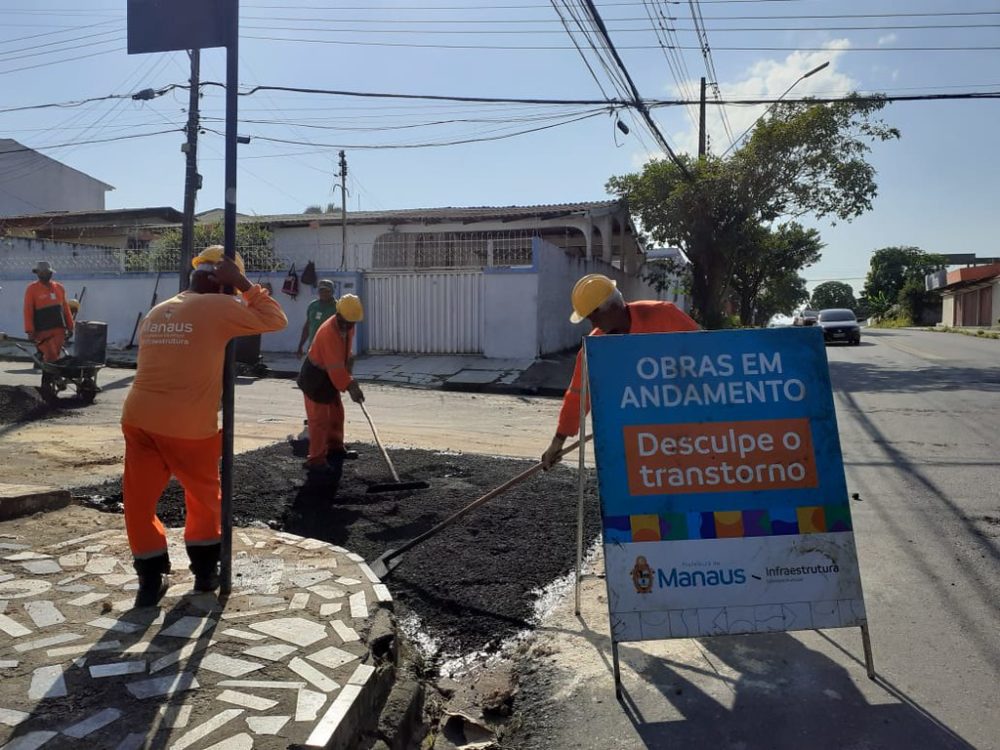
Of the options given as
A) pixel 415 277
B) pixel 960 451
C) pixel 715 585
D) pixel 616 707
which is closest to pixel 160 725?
pixel 616 707

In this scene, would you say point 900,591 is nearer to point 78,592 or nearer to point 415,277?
point 78,592

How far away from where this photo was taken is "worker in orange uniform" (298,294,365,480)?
6.43 metres

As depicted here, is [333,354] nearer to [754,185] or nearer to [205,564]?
[205,564]

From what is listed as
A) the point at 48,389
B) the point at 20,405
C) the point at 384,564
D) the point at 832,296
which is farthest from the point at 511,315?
the point at 832,296

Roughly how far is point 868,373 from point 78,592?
56.1 ft

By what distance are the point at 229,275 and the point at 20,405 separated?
24.9ft

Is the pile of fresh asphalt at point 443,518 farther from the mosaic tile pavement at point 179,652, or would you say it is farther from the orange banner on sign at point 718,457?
the orange banner on sign at point 718,457

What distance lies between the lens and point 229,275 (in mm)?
3615

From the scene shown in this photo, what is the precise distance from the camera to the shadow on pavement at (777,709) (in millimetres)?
2756

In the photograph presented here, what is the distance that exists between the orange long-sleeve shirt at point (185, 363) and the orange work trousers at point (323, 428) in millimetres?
2968

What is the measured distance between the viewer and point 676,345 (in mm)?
3320

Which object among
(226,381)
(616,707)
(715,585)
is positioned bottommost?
(616,707)

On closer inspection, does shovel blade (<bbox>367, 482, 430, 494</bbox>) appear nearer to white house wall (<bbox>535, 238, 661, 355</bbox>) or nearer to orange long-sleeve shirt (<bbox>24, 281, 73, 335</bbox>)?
orange long-sleeve shirt (<bbox>24, 281, 73, 335</bbox>)

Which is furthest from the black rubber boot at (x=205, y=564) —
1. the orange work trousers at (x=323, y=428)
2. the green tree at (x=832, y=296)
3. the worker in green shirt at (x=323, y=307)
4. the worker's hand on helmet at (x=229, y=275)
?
the green tree at (x=832, y=296)
